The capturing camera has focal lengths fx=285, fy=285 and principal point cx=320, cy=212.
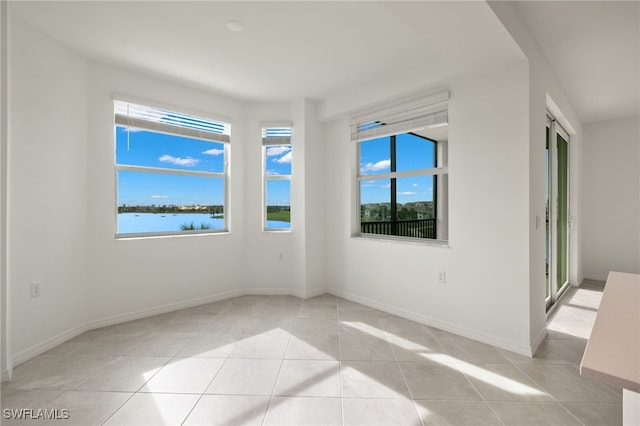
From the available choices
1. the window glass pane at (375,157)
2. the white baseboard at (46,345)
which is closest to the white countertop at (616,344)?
the window glass pane at (375,157)

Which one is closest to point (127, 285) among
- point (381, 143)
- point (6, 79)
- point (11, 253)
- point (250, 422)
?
point (11, 253)

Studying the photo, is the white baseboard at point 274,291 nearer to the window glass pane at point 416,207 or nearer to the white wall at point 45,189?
the window glass pane at point 416,207

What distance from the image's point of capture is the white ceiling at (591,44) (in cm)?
201

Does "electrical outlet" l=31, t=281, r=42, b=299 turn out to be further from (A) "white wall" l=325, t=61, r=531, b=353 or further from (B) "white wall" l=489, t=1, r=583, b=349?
(B) "white wall" l=489, t=1, r=583, b=349

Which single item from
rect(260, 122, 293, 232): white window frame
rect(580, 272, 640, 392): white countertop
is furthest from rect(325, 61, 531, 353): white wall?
rect(260, 122, 293, 232): white window frame

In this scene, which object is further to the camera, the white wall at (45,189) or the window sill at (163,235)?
the window sill at (163,235)

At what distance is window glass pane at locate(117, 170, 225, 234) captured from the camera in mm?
3139

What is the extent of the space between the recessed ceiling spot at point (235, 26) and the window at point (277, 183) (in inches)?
66.1

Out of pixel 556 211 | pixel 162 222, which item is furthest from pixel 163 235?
pixel 556 211

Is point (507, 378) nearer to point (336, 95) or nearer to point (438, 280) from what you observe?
point (438, 280)

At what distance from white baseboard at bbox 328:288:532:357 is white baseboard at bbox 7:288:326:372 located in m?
0.73

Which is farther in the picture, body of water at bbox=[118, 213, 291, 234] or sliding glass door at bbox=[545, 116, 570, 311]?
sliding glass door at bbox=[545, 116, 570, 311]

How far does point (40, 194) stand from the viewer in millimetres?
2369

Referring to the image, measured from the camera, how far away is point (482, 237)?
8.37 ft
